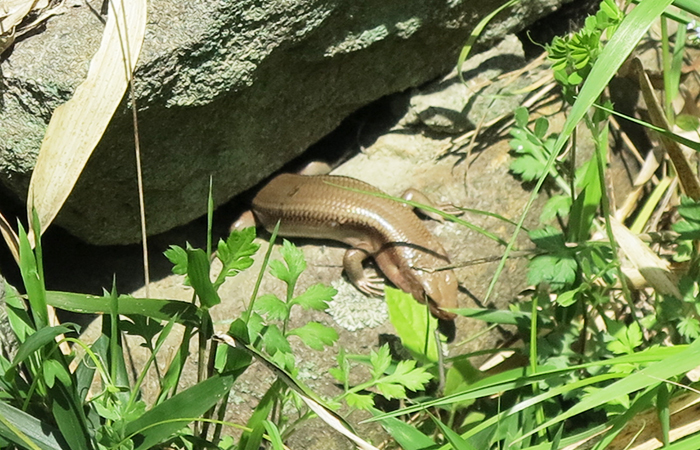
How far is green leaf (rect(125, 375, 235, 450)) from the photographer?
6.61 ft

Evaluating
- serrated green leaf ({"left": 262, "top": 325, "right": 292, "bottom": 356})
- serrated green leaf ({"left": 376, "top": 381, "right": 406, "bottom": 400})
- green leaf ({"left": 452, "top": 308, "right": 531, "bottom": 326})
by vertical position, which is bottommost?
serrated green leaf ({"left": 376, "top": 381, "right": 406, "bottom": 400})

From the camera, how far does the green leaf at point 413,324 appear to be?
282cm

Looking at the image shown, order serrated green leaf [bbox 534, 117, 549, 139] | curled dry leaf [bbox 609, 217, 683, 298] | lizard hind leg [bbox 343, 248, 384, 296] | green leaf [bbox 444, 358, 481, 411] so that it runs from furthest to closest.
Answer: lizard hind leg [bbox 343, 248, 384, 296]
serrated green leaf [bbox 534, 117, 549, 139]
green leaf [bbox 444, 358, 481, 411]
curled dry leaf [bbox 609, 217, 683, 298]

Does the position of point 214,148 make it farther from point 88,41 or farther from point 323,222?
point 323,222

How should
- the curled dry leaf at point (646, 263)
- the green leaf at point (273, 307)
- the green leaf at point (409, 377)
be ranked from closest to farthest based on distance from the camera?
1. the green leaf at point (273, 307)
2. the green leaf at point (409, 377)
3. the curled dry leaf at point (646, 263)

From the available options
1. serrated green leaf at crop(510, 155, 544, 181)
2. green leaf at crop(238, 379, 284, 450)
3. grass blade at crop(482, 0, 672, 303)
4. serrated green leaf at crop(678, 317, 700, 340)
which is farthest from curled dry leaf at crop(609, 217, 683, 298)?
green leaf at crop(238, 379, 284, 450)

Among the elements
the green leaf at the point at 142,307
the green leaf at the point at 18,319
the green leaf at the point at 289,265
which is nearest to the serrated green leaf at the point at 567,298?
the green leaf at the point at 289,265

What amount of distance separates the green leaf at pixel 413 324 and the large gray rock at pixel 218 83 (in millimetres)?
908

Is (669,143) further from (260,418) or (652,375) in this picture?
(260,418)

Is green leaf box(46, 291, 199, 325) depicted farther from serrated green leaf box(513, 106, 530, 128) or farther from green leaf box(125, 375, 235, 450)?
serrated green leaf box(513, 106, 530, 128)

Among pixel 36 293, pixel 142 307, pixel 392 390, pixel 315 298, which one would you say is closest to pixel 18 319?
pixel 36 293

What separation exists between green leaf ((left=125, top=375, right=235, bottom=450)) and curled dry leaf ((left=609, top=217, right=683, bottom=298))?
5.39ft

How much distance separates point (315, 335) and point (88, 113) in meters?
1.12

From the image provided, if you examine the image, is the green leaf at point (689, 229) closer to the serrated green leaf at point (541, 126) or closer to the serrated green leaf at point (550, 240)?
the serrated green leaf at point (550, 240)
